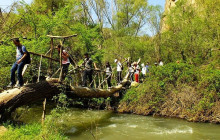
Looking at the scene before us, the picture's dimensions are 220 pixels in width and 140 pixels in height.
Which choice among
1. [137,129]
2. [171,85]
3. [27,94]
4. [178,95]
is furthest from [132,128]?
[27,94]

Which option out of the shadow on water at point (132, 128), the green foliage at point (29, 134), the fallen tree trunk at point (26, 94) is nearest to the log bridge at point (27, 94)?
the fallen tree trunk at point (26, 94)

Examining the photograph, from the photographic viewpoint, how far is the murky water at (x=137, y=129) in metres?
7.14

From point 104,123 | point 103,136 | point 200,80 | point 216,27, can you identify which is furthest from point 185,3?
point 103,136

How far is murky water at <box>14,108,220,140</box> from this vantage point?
714 centimetres

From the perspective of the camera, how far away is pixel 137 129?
26.5 ft

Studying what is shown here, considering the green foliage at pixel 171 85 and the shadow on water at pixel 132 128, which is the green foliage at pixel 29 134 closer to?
the shadow on water at pixel 132 128

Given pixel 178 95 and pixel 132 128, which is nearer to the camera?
pixel 132 128

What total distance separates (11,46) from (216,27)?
14.7 meters

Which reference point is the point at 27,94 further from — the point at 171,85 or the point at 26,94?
the point at 171,85

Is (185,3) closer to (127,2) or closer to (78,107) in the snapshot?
(127,2)

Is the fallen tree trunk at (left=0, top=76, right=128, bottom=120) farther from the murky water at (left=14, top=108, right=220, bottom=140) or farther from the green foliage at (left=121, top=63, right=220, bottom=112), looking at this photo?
the green foliage at (left=121, top=63, right=220, bottom=112)

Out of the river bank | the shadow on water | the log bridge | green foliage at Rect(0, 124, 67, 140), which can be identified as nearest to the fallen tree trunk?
the log bridge

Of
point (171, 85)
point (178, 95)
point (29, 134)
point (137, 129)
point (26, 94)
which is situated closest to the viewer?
point (29, 134)

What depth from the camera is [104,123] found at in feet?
29.9
